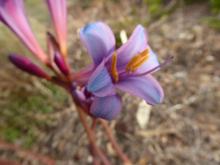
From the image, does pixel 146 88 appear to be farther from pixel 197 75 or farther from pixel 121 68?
pixel 197 75

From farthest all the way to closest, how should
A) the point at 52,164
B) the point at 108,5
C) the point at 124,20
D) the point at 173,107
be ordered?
the point at 108,5 → the point at 124,20 → the point at 173,107 → the point at 52,164

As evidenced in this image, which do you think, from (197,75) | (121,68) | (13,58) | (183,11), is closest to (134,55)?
(121,68)

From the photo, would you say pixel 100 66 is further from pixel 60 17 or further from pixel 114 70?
pixel 60 17

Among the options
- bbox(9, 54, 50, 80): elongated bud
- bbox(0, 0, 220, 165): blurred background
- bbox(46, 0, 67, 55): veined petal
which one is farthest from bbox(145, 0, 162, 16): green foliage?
bbox(9, 54, 50, 80): elongated bud

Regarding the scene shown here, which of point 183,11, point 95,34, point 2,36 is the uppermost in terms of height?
point 95,34

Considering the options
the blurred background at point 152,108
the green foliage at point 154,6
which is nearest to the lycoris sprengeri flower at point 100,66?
the blurred background at point 152,108

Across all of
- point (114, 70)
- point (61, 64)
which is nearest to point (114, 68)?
point (114, 70)
